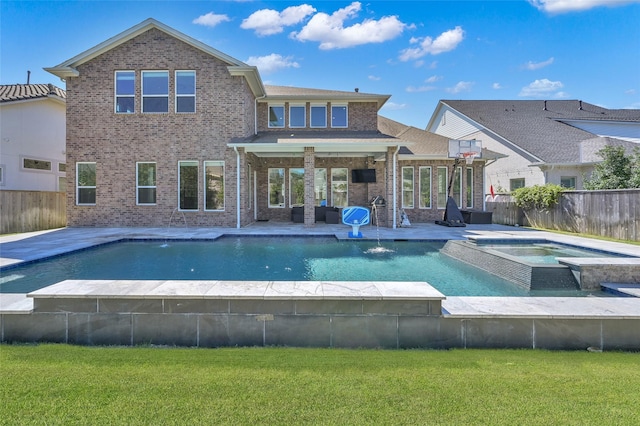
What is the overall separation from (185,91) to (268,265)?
403 inches

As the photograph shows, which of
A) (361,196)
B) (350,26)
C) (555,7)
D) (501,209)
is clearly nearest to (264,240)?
(361,196)

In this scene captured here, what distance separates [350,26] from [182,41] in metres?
7.52

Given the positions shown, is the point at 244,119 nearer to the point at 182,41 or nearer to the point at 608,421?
the point at 182,41

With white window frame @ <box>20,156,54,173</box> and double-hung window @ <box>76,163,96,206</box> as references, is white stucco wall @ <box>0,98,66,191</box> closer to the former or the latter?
white window frame @ <box>20,156,54,173</box>

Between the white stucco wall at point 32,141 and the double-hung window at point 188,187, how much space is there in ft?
23.8

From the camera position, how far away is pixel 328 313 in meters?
3.52

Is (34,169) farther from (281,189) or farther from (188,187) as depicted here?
(281,189)

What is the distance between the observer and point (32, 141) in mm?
15531

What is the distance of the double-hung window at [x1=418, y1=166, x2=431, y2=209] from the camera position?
17.2 metres

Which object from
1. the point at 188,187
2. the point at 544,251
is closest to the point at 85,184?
the point at 188,187

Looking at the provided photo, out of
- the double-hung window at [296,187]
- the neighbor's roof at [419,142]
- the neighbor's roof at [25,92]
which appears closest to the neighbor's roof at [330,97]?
the neighbor's roof at [419,142]

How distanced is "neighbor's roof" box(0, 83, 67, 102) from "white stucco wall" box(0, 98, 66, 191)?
0.88ft

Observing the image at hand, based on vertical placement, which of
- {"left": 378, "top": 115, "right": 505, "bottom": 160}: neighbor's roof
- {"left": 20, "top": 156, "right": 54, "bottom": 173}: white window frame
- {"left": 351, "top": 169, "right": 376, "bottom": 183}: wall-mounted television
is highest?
{"left": 378, "top": 115, "right": 505, "bottom": 160}: neighbor's roof

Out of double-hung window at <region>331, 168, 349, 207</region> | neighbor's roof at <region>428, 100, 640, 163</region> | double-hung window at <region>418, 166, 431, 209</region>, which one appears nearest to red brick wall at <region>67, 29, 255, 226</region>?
double-hung window at <region>331, 168, 349, 207</region>
